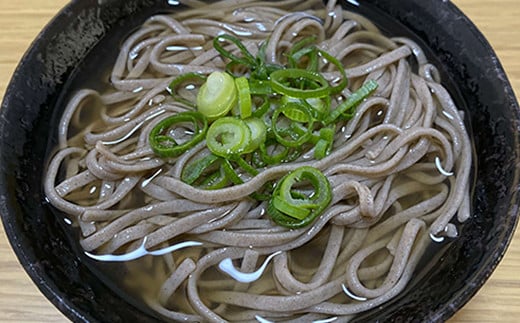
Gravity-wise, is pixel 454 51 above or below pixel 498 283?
above

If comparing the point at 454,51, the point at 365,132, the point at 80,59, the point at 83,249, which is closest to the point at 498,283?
the point at 365,132

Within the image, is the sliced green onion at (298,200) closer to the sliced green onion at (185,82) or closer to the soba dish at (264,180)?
the soba dish at (264,180)

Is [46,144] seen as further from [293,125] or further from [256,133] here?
[293,125]

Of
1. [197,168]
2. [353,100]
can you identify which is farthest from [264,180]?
[353,100]

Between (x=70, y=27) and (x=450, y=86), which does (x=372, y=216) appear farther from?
(x=70, y=27)

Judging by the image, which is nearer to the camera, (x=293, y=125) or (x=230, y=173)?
(x=230, y=173)

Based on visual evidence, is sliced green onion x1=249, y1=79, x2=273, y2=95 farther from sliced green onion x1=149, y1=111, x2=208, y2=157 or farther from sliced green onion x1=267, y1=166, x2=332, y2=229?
sliced green onion x1=267, y1=166, x2=332, y2=229

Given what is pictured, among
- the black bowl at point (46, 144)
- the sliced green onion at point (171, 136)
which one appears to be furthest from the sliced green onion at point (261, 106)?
the black bowl at point (46, 144)
